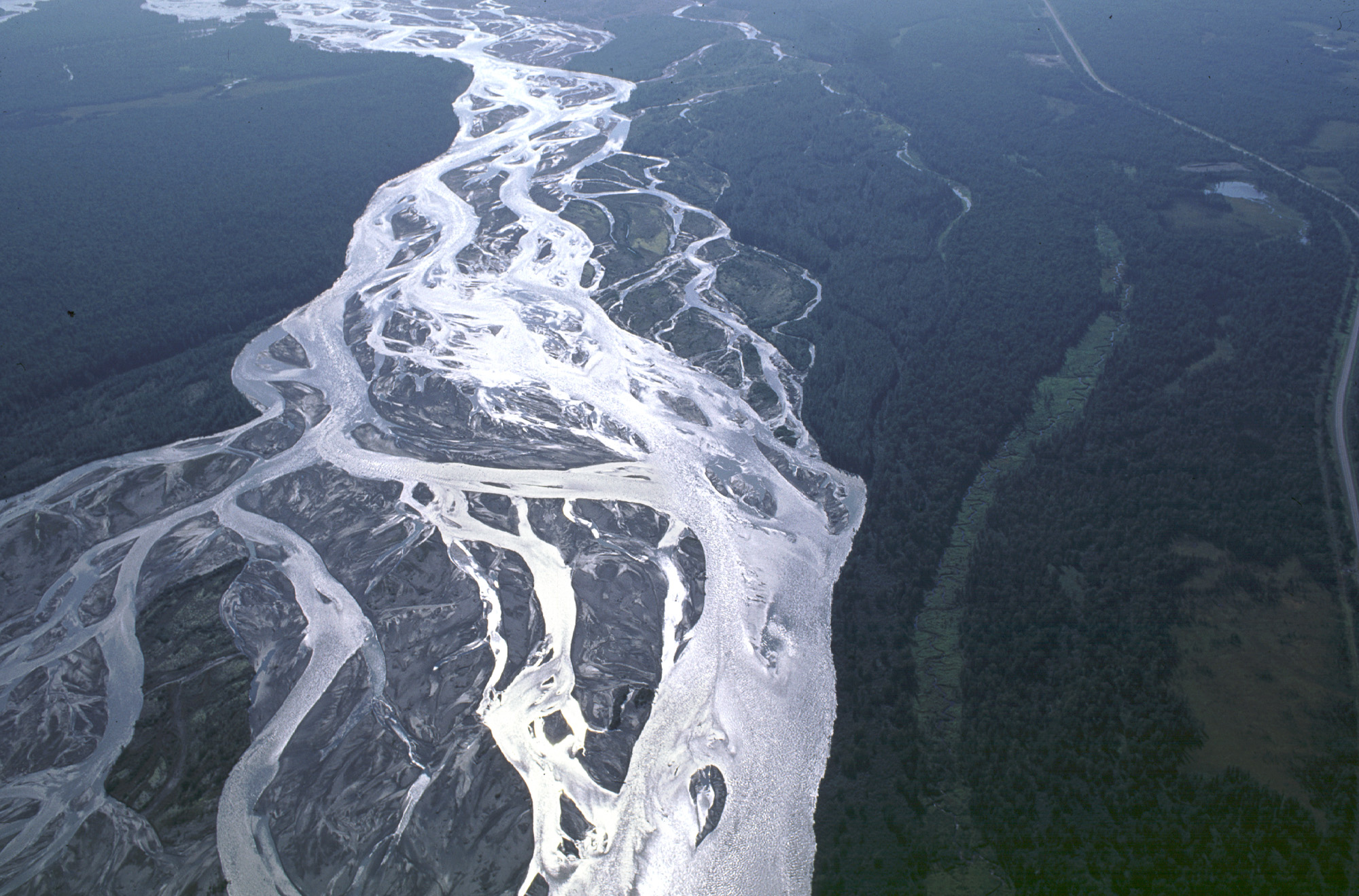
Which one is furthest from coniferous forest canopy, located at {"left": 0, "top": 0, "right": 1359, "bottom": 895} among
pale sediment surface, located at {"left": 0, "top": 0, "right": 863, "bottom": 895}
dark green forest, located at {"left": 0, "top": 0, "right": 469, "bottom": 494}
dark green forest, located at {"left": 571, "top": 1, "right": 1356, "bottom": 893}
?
pale sediment surface, located at {"left": 0, "top": 0, "right": 863, "bottom": 895}

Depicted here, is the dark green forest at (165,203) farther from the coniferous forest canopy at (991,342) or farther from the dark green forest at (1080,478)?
the dark green forest at (1080,478)

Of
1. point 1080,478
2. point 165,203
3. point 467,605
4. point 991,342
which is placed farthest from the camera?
point 165,203

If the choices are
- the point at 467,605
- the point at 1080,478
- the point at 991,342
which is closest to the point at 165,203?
the point at 467,605

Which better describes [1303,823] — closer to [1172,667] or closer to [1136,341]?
[1172,667]

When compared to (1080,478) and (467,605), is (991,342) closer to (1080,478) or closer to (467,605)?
(1080,478)

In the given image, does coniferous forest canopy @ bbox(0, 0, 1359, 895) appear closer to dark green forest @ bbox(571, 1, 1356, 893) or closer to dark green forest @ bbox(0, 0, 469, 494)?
dark green forest @ bbox(571, 1, 1356, 893)
